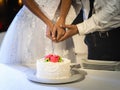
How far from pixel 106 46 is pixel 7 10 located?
1289 mm

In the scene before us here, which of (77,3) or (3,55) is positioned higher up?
(77,3)

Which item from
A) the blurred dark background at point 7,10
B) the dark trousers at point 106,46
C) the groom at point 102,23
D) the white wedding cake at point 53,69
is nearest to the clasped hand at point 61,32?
the groom at point 102,23

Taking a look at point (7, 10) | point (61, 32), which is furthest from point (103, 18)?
point (7, 10)

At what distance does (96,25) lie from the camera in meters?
1.19

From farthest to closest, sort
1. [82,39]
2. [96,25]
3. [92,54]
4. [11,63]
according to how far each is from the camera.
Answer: [82,39] → [92,54] → [11,63] → [96,25]

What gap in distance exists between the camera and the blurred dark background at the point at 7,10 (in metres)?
2.66

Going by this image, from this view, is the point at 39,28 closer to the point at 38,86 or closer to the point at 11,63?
the point at 11,63

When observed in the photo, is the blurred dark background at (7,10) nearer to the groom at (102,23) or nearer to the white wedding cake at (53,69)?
the groom at (102,23)

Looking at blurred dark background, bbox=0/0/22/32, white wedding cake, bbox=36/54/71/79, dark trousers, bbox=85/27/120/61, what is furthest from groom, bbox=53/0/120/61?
blurred dark background, bbox=0/0/22/32

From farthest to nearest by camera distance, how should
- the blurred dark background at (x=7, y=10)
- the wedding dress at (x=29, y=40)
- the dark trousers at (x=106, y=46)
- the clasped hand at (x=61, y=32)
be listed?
the blurred dark background at (x=7, y=10), the dark trousers at (x=106, y=46), the wedding dress at (x=29, y=40), the clasped hand at (x=61, y=32)

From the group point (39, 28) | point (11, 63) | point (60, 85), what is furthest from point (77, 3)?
point (60, 85)

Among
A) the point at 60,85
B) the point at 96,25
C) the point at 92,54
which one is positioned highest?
the point at 96,25

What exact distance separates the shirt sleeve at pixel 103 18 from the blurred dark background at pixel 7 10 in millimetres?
1551

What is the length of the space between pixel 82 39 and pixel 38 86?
854 mm
